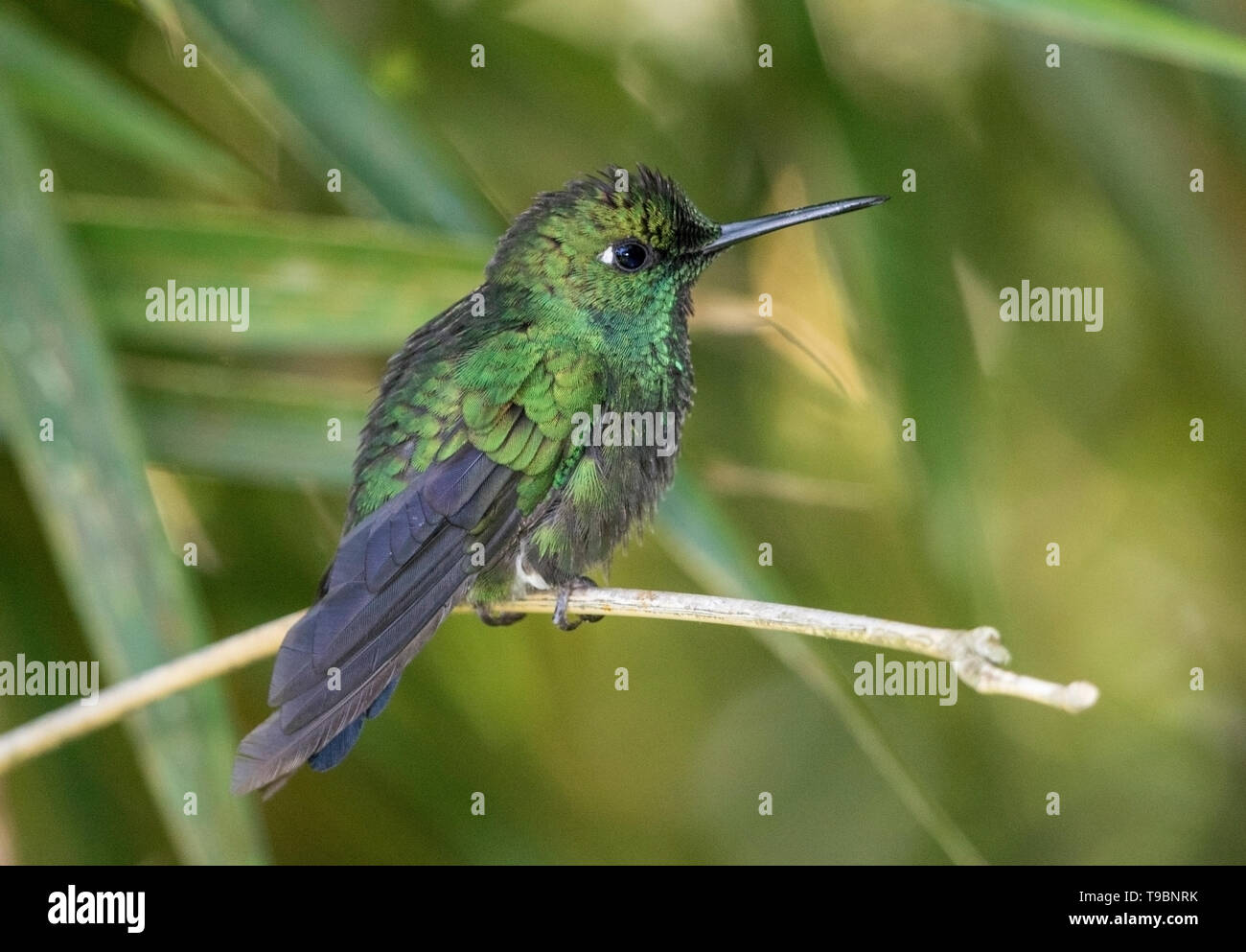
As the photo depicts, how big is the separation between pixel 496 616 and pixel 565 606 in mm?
251

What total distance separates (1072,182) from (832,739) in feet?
4.13

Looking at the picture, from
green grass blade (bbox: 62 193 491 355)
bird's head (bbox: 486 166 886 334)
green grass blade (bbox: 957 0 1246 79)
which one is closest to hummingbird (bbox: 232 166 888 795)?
bird's head (bbox: 486 166 886 334)

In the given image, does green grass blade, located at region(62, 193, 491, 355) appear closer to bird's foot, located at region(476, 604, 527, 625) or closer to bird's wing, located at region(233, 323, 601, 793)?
bird's wing, located at region(233, 323, 601, 793)

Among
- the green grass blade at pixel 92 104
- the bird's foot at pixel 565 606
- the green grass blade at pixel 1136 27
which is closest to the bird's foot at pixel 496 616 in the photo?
the bird's foot at pixel 565 606

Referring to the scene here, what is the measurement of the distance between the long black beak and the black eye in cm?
10

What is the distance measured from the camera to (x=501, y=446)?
71.0 inches

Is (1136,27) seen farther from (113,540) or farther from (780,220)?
(113,540)

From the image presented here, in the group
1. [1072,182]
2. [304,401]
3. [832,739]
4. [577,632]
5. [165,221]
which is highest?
[1072,182]

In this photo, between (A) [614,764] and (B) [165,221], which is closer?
(B) [165,221]

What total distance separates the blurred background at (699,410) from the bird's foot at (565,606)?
0.20 metres

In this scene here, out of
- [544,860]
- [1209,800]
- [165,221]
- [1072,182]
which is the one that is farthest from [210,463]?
[1209,800]

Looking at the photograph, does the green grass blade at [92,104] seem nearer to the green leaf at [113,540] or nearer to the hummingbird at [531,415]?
the green leaf at [113,540]

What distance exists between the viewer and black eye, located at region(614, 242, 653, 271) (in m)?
1.97

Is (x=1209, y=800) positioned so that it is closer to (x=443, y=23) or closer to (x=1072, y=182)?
(x=1072, y=182)
